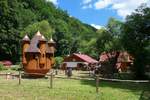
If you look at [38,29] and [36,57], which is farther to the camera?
[38,29]

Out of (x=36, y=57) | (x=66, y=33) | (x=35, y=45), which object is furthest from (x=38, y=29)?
(x=36, y=57)

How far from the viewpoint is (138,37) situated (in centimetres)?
4547

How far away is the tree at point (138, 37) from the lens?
44.7m

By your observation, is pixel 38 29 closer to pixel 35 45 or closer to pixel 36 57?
pixel 35 45

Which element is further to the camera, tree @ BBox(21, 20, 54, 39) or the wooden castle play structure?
tree @ BBox(21, 20, 54, 39)

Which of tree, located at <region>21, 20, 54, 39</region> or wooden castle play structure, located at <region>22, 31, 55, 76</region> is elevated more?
tree, located at <region>21, 20, 54, 39</region>

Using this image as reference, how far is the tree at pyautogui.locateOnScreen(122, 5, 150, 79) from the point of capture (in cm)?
4469

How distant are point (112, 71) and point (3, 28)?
42661 millimetres

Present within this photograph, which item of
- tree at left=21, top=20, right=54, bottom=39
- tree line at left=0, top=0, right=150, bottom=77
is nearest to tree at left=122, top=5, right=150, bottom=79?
tree line at left=0, top=0, right=150, bottom=77

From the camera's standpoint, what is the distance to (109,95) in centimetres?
2566

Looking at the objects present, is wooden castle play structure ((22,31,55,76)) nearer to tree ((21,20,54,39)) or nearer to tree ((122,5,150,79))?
tree ((122,5,150,79))

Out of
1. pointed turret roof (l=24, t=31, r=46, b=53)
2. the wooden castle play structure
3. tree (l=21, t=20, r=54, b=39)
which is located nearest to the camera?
the wooden castle play structure

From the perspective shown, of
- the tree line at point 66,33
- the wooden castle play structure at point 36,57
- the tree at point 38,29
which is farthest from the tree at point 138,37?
the tree at point 38,29

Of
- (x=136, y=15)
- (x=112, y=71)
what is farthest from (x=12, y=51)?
(x=136, y=15)
